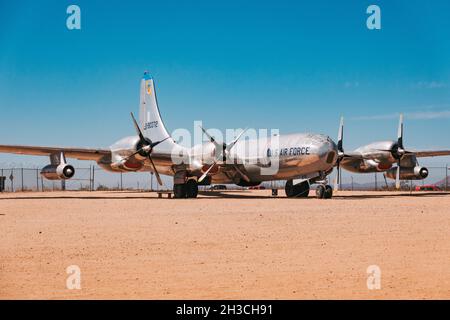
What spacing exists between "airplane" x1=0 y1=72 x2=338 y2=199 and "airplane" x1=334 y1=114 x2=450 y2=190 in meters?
5.07

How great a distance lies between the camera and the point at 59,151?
34094mm

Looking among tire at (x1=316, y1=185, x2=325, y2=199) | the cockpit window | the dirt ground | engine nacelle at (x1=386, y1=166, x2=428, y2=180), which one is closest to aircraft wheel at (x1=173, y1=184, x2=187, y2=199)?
tire at (x1=316, y1=185, x2=325, y2=199)

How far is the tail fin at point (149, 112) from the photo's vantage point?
1686 inches

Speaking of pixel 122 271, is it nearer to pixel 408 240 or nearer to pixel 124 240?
pixel 124 240

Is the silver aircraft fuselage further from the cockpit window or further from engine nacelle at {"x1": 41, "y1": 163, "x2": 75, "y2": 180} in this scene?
engine nacelle at {"x1": 41, "y1": 163, "x2": 75, "y2": 180}

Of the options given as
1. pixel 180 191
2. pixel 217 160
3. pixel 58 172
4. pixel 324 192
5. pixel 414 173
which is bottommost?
pixel 180 191

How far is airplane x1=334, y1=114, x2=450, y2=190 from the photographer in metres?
38.9

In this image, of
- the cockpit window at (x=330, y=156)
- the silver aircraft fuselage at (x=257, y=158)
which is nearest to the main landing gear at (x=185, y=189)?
the silver aircraft fuselage at (x=257, y=158)

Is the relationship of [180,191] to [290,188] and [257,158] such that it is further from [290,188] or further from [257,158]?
[290,188]

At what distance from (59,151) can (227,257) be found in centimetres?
2627

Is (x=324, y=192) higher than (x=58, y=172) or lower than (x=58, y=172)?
lower

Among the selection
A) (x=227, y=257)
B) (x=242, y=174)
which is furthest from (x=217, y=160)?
(x=227, y=257)
